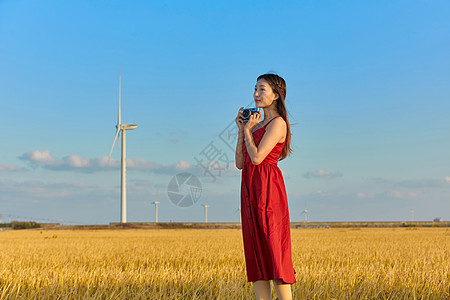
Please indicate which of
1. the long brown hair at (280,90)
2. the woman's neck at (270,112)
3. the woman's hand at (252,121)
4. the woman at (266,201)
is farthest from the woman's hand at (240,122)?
the long brown hair at (280,90)

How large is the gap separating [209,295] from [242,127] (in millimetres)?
2785

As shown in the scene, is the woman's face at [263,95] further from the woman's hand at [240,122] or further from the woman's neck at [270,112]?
the woman's hand at [240,122]

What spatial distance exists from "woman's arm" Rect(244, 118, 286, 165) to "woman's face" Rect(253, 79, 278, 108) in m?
0.21

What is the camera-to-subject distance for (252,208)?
147 inches

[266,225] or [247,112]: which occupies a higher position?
[247,112]

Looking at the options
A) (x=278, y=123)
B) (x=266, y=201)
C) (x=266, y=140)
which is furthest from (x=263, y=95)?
(x=266, y=201)

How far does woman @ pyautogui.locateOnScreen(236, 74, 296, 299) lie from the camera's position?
365 centimetres

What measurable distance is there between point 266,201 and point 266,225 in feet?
0.67

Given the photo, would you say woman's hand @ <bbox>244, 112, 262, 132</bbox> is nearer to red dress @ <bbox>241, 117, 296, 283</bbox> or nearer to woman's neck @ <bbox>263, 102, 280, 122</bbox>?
woman's neck @ <bbox>263, 102, 280, 122</bbox>

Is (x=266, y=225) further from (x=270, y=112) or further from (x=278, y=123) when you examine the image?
(x=270, y=112)

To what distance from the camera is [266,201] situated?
3.69 metres

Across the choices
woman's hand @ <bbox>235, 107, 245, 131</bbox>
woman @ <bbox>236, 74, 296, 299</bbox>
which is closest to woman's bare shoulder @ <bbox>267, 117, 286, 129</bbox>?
woman @ <bbox>236, 74, 296, 299</bbox>

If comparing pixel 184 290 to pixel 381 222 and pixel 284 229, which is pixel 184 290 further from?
pixel 381 222

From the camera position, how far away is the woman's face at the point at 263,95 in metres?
3.94
